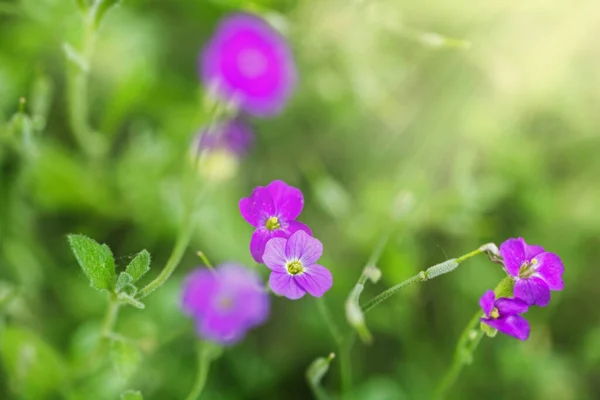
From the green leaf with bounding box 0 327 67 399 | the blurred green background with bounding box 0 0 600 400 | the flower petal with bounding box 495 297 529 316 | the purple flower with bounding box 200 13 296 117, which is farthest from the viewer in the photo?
the purple flower with bounding box 200 13 296 117

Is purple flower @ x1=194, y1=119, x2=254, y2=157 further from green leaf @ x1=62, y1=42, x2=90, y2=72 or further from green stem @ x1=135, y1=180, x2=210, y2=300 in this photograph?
green leaf @ x1=62, y1=42, x2=90, y2=72

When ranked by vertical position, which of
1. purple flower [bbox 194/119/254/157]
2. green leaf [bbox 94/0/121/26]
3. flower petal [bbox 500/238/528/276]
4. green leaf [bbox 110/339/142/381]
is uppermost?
green leaf [bbox 94/0/121/26]

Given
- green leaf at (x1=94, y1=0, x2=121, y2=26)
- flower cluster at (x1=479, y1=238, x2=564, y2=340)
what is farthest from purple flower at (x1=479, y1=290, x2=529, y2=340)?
green leaf at (x1=94, y1=0, x2=121, y2=26)

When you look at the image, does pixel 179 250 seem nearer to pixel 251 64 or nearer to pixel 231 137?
pixel 231 137

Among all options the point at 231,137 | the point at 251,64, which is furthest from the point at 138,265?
the point at 251,64

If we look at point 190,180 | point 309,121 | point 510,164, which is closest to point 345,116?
point 309,121

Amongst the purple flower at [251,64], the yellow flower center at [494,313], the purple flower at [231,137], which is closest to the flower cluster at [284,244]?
the yellow flower center at [494,313]
